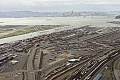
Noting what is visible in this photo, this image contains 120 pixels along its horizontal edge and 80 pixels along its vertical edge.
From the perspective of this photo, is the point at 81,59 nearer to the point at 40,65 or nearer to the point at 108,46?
the point at 40,65

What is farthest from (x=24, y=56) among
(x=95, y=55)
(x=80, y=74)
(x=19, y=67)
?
(x=80, y=74)

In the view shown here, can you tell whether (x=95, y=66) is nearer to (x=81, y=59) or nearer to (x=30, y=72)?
(x=81, y=59)

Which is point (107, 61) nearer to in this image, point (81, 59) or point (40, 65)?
point (81, 59)

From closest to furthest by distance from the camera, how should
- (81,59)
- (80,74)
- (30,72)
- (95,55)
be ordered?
(80,74), (30,72), (81,59), (95,55)

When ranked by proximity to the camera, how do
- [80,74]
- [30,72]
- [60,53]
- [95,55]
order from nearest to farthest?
[80,74] < [30,72] < [95,55] < [60,53]

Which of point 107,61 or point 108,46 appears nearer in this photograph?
point 107,61

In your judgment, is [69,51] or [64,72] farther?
[69,51]

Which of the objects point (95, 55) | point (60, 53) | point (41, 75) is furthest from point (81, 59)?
point (41, 75)

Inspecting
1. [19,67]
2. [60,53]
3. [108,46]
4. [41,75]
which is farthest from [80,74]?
[108,46]

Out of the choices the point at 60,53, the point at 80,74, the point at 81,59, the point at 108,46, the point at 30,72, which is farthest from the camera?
the point at 108,46
